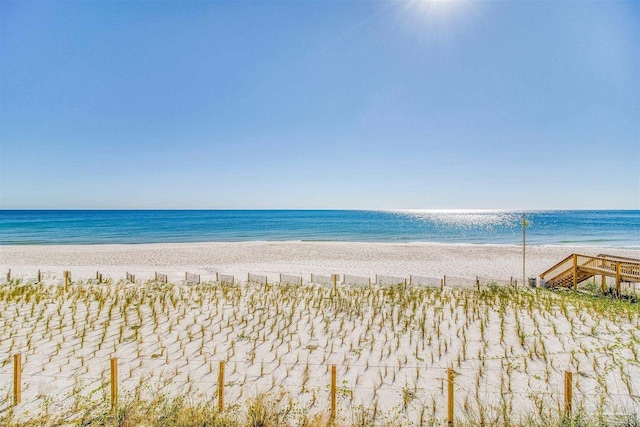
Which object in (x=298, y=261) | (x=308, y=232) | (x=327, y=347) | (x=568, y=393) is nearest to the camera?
(x=568, y=393)

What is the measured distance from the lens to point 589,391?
16.9 feet

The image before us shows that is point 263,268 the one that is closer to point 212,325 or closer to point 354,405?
point 212,325

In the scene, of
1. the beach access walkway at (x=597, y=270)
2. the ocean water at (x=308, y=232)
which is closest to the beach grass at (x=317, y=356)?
the beach access walkway at (x=597, y=270)

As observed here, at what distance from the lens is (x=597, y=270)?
12.4 metres

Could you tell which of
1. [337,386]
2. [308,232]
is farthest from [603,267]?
[308,232]

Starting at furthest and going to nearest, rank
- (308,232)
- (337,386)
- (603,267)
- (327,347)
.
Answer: (308,232) → (603,267) → (327,347) → (337,386)

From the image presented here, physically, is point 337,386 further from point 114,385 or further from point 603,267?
point 603,267

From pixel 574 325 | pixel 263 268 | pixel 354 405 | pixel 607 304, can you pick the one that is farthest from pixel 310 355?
pixel 263 268

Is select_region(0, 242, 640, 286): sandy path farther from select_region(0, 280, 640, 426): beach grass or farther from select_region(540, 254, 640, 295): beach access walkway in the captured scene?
select_region(0, 280, 640, 426): beach grass

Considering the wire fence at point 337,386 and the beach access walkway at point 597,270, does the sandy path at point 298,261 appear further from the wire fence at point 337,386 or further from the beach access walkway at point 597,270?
the wire fence at point 337,386

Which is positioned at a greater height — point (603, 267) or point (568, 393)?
point (603, 267)

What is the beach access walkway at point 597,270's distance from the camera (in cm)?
1127

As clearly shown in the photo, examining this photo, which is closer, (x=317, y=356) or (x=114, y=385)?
(x=114, y=385)

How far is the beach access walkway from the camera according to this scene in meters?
11.3
